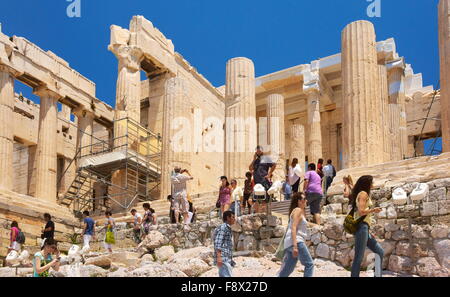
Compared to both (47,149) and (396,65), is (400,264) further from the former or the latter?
(47,149)

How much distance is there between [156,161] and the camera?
28047mm

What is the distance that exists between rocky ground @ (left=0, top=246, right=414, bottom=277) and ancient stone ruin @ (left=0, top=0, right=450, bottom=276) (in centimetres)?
6

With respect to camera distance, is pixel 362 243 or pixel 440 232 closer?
pixel 362 243

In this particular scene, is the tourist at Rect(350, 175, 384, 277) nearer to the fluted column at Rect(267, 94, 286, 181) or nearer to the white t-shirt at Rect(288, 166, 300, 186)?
the white t-shirt at Rect(288, 166, 300, 186)

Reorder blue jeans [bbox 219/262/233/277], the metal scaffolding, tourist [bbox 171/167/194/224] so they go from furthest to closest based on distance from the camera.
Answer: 1. the metal scaffolding
2. tourist [bbox 171/167/194/224]
3. blue jeans [bbox 219/262/233/277]

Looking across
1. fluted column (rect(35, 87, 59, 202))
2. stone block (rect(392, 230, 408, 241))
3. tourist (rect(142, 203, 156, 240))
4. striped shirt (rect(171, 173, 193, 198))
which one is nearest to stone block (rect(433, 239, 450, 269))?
stone block (rect(392, 230, 408, 241))

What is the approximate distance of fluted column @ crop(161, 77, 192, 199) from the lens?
2383 centimetres

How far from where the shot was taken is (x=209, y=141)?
105ft

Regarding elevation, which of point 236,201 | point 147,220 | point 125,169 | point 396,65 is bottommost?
point 147,220

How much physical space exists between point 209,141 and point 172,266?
20.5 metres

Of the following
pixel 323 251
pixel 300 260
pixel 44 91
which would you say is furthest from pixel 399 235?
pixel 44 91
